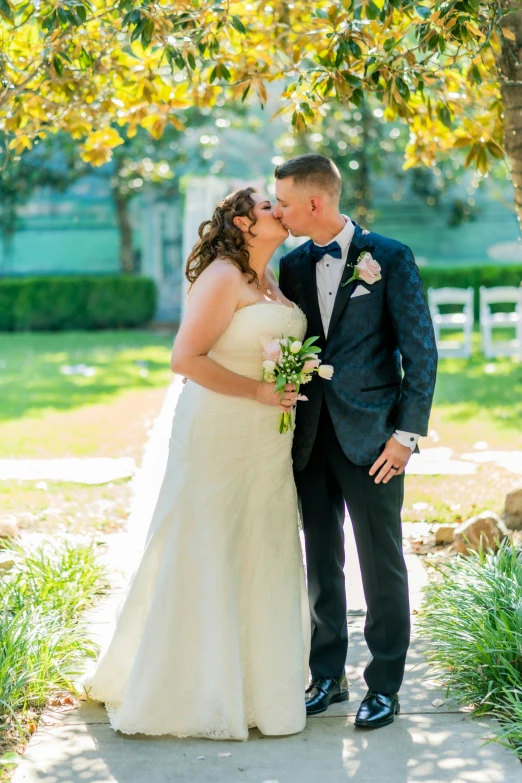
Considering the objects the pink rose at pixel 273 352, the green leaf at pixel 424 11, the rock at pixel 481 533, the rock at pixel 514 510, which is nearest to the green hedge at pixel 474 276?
the rock at pixel 514 510

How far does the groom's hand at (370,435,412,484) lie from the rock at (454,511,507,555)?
7.28ft

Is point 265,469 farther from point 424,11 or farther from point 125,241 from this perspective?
point 125,241

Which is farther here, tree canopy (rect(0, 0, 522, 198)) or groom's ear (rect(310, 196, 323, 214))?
tree canopy (rect(0, 0, 522, 198))

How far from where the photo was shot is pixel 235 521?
13.7ft

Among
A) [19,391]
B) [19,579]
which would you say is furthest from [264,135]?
[19,579]

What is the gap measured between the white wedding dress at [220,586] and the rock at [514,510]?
298 centimetres

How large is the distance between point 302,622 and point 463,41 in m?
2.71

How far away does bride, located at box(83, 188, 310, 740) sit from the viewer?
158 inches

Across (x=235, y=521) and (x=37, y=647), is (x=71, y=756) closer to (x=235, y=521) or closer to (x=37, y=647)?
(x=37, y=647)

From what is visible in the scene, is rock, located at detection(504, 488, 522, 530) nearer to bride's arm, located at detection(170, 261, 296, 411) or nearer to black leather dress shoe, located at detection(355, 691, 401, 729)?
black leather dress shoe, located at detection(355, 691, 401, 729)

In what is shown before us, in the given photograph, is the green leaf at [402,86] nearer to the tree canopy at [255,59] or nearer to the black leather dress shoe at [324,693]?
the tree canopy at [255,59]

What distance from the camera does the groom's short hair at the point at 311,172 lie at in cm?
404

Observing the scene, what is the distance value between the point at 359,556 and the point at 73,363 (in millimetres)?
14508

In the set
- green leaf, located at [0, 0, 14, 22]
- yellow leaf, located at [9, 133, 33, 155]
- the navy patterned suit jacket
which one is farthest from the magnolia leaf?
yellow leaf, located at [9, 133, 33, 155]
